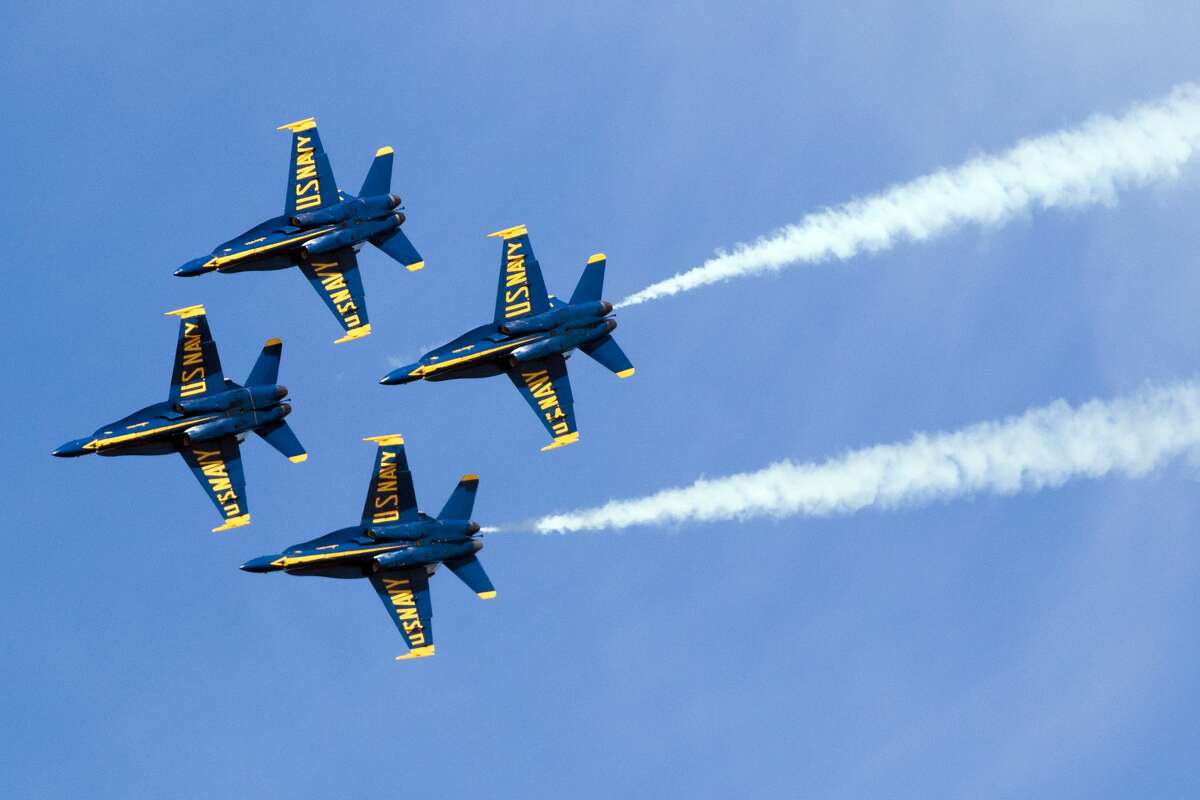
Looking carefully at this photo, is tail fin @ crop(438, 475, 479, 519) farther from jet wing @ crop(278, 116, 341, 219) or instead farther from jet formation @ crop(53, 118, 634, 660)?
jet wing @ crop(278, 116, 341, 219)

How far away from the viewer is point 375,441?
579 feet

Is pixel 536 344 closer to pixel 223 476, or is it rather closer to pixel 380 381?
pixel 380 381

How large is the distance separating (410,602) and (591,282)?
1984 cm

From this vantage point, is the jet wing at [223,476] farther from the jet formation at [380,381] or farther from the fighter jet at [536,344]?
the fighter jet at [536,344]

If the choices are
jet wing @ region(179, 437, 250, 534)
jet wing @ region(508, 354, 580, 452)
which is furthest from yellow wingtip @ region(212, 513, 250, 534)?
jet wing @ region(508, 354, 580, 452)

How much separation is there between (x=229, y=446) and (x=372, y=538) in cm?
939

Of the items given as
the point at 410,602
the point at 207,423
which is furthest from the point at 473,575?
the point at 207,423

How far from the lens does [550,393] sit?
17900cm

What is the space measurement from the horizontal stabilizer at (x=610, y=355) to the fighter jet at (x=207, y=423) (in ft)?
53.9

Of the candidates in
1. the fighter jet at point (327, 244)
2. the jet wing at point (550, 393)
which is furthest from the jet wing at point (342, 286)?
the jet wing at point (550, 393)

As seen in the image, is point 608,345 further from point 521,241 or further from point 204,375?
point 204,375

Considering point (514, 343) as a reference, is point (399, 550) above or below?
below

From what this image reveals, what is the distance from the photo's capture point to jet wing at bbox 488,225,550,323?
178750mm

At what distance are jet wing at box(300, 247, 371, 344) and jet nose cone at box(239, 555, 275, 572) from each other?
554 inches
